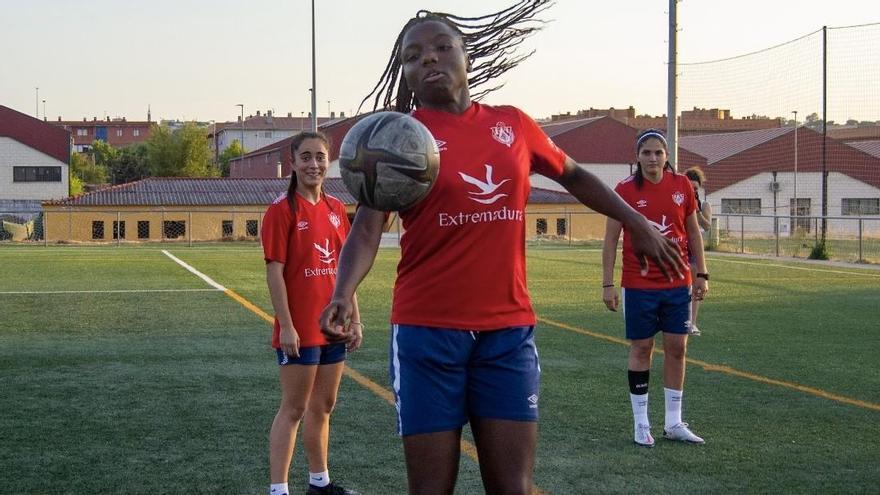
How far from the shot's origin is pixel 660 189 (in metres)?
7.71

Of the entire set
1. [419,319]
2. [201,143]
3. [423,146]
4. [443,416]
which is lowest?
[443,416]

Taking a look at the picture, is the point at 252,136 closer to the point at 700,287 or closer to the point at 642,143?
the point at 700,287

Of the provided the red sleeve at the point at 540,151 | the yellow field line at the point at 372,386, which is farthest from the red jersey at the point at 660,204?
the red sleeve at the point at 540,151

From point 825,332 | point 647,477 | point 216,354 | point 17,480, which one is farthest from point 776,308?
point 17,480

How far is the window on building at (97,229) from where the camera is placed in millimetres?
51812

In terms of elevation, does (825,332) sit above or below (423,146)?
below

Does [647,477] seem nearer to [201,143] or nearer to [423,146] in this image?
[423,146]

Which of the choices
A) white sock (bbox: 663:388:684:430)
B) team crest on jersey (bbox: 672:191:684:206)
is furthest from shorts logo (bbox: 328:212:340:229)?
white sock (bbox: 663:388:684:430)

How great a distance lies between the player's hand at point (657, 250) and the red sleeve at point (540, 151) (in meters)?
0.38

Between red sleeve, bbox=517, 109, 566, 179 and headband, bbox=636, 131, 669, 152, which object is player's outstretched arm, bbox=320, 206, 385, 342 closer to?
red sleeve, bbox=517, 109, 566, 179

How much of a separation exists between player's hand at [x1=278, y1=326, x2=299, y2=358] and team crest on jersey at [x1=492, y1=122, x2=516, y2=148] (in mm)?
1990

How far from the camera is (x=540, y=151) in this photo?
4234 mm

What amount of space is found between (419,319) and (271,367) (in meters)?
6.98

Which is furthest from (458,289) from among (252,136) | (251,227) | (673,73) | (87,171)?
(252,136)
